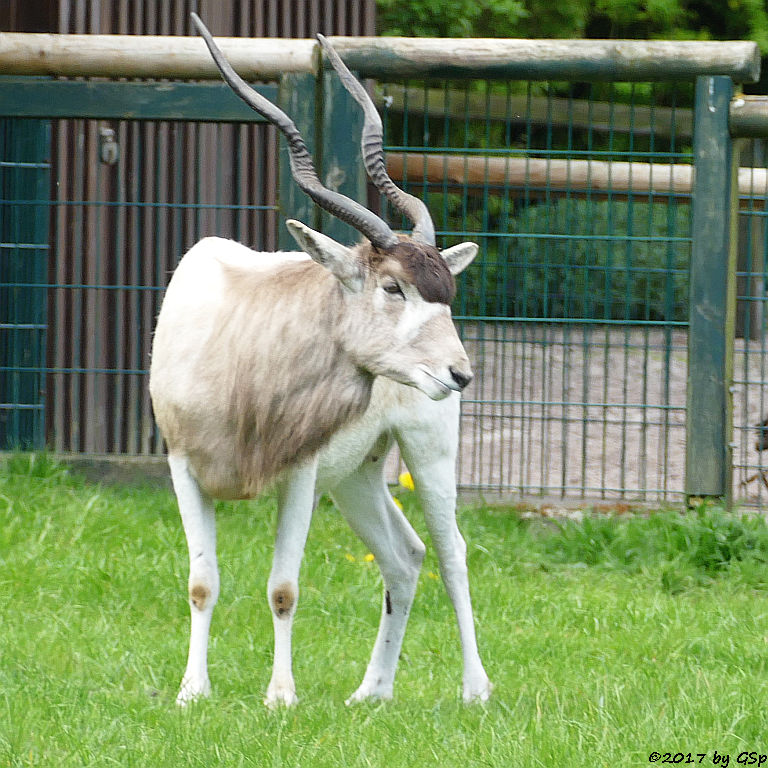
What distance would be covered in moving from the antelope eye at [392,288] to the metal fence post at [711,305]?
2.86 m

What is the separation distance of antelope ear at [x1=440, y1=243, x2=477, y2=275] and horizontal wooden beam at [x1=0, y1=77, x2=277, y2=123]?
8.03ft

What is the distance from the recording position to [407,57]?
20.2ft

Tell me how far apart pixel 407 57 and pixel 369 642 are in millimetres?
2847

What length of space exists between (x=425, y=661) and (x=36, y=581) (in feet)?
5.25

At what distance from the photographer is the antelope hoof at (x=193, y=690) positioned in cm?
384

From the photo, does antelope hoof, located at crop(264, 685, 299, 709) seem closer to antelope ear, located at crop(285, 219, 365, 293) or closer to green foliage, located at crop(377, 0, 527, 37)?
antelope ear, located at crop(285, 219, 365, 293)

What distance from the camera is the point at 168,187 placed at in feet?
24.3

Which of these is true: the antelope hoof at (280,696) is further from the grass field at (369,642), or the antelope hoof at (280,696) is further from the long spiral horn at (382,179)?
the long spiral horn at (382,179)

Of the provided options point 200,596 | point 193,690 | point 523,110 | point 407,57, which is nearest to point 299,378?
point 200,596

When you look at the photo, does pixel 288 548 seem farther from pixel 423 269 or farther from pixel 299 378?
pixel 423 269

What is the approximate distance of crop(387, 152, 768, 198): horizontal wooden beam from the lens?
22.2 feet

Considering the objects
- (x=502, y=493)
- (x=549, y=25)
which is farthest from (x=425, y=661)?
(x=549, y=25)

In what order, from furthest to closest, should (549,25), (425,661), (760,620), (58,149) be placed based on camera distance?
1. (549,25)
2. (58,149)
3. (760,620)
4. (425,661)

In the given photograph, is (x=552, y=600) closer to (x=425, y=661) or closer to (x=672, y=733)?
(x=425, y=661)
